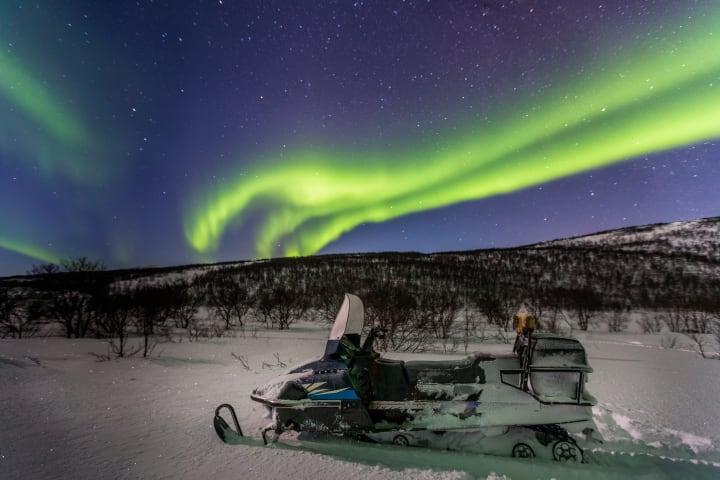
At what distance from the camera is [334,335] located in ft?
14.8

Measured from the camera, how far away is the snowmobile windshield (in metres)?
4.35

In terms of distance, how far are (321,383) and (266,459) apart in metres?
0.86

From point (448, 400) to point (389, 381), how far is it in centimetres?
75

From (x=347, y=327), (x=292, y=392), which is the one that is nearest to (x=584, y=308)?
(x=347, y=327)

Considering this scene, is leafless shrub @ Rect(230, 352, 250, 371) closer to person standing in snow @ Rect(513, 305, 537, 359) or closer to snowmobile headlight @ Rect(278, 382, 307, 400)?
snowmobile headlight @ Rect(278, 382, 307, 400)

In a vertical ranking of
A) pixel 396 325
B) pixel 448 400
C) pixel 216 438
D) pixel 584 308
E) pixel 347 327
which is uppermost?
pixel 347 327

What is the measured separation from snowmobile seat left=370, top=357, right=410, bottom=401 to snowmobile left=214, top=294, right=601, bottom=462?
1 cm

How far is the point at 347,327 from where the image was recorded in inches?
175

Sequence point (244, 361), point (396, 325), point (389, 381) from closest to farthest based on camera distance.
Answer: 1. point (389, 381)
2. point (244, 361)
3. point (396, 325)

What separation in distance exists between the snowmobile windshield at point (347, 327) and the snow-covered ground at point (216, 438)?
97cm

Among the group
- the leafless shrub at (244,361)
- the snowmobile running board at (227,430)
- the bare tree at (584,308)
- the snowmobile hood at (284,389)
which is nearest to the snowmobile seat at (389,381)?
the snowmobile hood at (284,389)

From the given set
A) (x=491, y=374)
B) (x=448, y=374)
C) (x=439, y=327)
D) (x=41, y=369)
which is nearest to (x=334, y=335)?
(x=448, y=374)

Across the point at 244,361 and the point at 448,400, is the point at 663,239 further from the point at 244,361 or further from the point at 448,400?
the point at 448,400

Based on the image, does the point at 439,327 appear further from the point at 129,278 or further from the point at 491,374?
the point at 129,278
